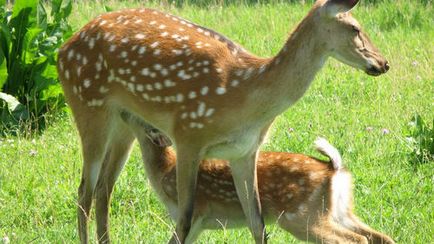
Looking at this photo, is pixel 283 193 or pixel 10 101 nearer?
pixel 283 193

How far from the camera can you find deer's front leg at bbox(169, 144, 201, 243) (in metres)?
6.68

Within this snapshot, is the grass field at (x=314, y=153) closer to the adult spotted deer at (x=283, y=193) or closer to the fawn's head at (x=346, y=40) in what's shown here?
the adult spotted deer at (x=283, y=193)

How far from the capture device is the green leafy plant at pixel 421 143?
8.20 m

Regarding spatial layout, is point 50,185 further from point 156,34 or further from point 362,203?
point 362,203

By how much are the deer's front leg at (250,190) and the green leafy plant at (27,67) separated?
3.04m

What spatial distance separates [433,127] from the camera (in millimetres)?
8234

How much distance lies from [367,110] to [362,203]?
7.30ft

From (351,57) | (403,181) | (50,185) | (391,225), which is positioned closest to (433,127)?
(403,181)

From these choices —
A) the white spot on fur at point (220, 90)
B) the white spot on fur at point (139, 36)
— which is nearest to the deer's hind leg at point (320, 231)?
the white spot on fur at point (220, 90)

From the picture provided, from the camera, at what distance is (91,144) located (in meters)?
7.09

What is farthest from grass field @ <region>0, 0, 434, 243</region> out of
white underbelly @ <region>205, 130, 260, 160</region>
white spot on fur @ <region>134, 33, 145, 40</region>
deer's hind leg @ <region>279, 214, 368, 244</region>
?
white spot on fur @ <region>134, 33, 145, 40</region>

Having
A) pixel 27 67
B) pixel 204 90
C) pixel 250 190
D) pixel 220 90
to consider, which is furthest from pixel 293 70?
pixel 27 67

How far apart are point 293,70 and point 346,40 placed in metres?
0.36

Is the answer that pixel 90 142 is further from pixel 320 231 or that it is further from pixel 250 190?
pixel 320 231
